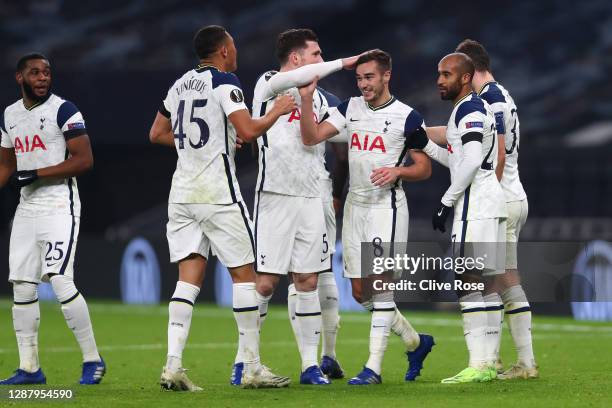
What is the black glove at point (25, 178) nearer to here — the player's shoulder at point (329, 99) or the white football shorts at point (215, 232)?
the white football shorts at point (215, 232)

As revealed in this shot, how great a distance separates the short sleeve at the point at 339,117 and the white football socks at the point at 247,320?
1.28m

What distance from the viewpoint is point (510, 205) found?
900 cm

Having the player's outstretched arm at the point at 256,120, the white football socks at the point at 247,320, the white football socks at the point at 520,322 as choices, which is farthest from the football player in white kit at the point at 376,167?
the white football socks at the point at 520,322

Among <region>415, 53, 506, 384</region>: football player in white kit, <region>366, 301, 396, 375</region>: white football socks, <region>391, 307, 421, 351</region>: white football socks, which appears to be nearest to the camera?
<region>415, 53, 506, 384</region>: football player in white kit

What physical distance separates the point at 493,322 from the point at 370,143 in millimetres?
1482

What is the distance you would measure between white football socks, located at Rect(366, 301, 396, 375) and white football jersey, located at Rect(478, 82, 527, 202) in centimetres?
130

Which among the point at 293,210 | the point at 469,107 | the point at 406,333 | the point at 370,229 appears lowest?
the point at 406,333

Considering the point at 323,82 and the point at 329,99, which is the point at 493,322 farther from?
the point at 323,82

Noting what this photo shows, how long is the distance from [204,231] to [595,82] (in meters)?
17.2

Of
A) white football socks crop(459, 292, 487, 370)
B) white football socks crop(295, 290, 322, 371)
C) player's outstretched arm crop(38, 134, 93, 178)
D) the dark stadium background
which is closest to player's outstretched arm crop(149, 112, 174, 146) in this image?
player's outstretched arm crop(38, 134, 93, 178)

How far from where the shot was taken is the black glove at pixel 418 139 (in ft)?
28.1

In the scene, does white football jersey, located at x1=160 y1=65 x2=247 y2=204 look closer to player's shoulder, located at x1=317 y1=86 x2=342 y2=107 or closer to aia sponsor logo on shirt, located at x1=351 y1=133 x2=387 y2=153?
aia sponsor logo on shirt, located at x1=351 y1=133 x2=387 y2=153

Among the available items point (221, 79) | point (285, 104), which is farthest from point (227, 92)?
point (285, 104)

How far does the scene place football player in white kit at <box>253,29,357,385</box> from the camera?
8.40 m
